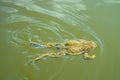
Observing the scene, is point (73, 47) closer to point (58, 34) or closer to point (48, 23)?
point (58, 34)

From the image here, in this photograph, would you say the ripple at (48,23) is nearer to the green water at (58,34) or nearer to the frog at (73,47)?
the green water at (58,34)

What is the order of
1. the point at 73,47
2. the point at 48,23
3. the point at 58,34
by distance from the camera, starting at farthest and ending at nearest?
the point at 48,23
the point at 58,34
the point at 73,47

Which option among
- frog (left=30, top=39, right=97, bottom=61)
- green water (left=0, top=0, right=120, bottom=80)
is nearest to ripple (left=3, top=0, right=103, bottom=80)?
green water (left=0, top=0, right=120, bottom=80)

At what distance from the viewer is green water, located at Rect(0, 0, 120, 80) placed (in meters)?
3.50

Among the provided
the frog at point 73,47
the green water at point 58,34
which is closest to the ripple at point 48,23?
the green water at point 58,34

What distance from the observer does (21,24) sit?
4309 mm

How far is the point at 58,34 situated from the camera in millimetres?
4180

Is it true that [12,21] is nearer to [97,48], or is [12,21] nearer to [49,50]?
[49,50]

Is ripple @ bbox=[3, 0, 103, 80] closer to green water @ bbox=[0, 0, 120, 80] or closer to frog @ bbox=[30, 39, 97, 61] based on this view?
green water @ bbox=[0, 0, 120, 80]

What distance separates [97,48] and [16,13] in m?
1.65

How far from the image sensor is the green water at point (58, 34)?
11.5 ft

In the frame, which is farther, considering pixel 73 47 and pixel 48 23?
pixel 48 23

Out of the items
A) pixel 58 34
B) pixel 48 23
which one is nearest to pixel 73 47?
pixel 58 34

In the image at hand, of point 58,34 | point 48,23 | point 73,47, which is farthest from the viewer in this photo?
point 48,23
